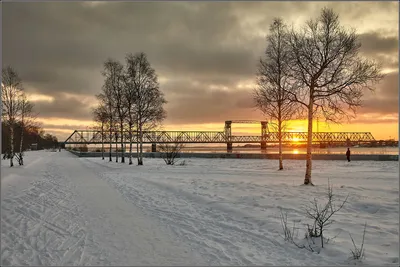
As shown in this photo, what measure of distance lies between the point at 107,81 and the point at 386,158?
3477cm

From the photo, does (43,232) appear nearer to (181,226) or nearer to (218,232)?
(181,226)

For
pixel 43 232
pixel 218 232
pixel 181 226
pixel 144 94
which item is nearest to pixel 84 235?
pixel 43 232

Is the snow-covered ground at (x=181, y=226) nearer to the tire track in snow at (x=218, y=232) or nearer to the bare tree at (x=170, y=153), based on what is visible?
the tire track in snow at (x=218, y=232)

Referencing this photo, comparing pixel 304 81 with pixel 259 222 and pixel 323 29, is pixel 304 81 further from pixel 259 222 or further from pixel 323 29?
pixel 259 222

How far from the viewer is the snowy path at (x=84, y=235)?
5.98 metres

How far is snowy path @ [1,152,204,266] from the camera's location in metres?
5.98

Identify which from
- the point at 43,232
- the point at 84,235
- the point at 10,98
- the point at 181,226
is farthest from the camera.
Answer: the point at 10,98

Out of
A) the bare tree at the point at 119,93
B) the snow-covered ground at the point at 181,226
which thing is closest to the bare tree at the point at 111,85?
the bare tree at the point at 119,93

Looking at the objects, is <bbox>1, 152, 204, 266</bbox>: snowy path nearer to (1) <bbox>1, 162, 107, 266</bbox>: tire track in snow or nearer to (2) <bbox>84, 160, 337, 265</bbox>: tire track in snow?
(1) <bbox>1, 162, 107, 266</bbox>: tire track in snow

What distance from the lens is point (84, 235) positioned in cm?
745

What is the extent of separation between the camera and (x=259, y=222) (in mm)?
8961

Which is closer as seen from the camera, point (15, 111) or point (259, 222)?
point (259, 222)

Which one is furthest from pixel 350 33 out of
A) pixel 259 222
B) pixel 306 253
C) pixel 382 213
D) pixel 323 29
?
pixel 306 253

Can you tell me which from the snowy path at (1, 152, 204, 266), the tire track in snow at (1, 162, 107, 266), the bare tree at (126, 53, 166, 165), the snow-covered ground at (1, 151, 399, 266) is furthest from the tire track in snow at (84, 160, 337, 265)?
the bare tree at (126, 53, 166, 165)
